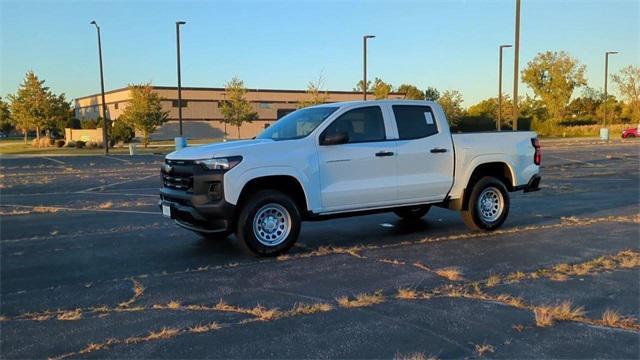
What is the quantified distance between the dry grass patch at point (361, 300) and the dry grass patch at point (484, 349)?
1.21 metres

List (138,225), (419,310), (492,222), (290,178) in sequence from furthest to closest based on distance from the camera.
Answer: (138,225) → (492,222) → (290,178) → (419,310)

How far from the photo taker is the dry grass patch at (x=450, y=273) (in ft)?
19.4

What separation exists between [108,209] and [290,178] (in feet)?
19.6

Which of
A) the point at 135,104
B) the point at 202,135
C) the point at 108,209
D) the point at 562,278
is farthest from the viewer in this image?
the point at 202,135

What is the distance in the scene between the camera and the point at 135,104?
49281mm

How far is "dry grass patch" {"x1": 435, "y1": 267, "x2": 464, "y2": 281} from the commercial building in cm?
6657

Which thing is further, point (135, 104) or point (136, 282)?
point (135, 104)

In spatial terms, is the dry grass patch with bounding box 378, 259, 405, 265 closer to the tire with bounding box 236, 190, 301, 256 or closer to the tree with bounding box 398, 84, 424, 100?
the tire with bounding box 236, 190, 301, 256

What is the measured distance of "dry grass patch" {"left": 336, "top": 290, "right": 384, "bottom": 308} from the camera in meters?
5.02

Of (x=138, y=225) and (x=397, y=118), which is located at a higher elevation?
(x=397, y=118)

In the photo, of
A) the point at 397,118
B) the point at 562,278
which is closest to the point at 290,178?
the point at 397,118

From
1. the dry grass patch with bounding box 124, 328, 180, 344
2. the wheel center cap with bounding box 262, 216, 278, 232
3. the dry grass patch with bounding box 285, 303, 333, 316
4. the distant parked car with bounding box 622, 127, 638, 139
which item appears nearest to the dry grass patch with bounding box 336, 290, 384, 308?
the dry grass patch with bounding box 285, 303, 333, 316

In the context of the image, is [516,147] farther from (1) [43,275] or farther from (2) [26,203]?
(2) [26,203]

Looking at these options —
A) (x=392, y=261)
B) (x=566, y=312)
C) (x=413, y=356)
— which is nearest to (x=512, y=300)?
(x=566, y=312)
